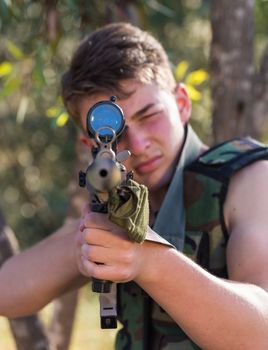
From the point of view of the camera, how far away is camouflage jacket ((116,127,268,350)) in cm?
272

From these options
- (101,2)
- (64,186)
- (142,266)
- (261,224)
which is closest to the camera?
(142,266)

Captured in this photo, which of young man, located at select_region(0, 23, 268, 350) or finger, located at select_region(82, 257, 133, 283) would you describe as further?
young man, located at select_region(0, 23, 268, 350)

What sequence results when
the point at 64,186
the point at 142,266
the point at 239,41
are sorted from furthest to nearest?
the point at 64,186
the point at 239,41
the point at 142,266

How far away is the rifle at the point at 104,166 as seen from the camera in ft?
5.60

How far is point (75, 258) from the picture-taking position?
117 inches

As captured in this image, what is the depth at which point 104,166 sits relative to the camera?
1.70 m

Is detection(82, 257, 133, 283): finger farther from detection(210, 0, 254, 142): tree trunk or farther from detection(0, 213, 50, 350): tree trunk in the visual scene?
detection(210, 0, 254, 142): tree trunk

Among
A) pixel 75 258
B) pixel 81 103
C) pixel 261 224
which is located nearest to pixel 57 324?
pixel 75 258

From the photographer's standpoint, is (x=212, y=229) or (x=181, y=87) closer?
(x=212, y=229)

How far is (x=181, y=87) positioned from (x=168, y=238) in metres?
0.64

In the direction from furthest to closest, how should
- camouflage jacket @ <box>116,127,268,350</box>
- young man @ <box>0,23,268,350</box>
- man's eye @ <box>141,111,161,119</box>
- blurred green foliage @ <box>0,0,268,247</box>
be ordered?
blurred green foliage @ <box>0,0,268,247</box> → man's eye @ <box>141,111,161,119</box> → camouflage jacket @ <box>116,127,268,350</box> → young man @ <box>0,23,268,350</box>

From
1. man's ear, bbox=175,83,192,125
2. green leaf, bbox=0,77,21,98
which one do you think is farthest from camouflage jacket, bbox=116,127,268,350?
green leaf, bbox=0,77,21,98

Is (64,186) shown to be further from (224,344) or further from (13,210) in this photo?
(224,344)

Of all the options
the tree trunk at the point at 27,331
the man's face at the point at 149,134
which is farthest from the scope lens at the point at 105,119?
the tree trunk at the point at 27,331
